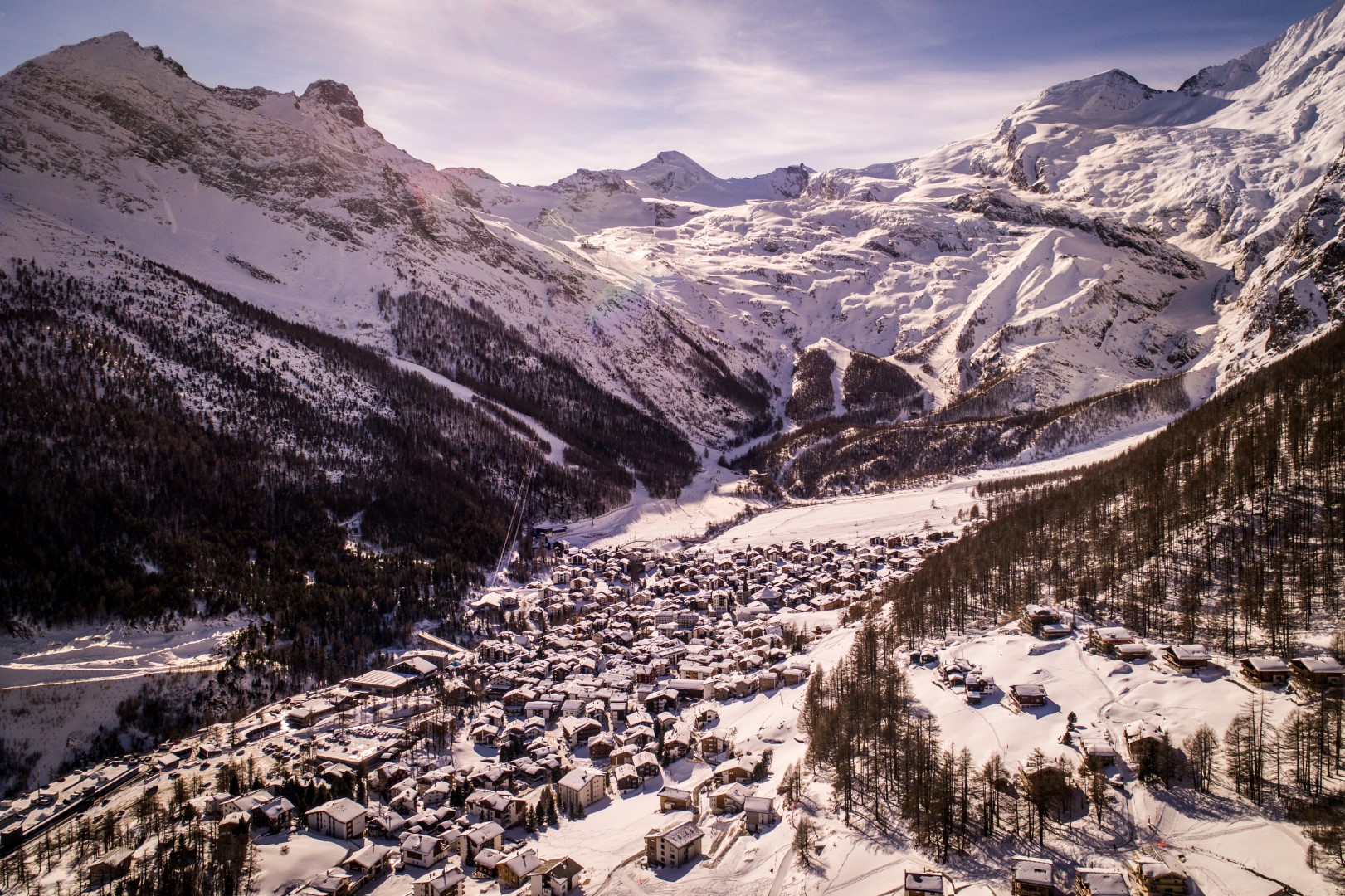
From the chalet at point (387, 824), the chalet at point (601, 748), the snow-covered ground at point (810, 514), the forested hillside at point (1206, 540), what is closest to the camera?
the chalet at point (387, 824)

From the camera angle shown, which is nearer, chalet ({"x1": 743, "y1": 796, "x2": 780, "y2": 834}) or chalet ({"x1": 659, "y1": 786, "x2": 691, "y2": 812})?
chalet ({"x1": 743, "y1": 796, "x2": 780, "y2": 834})

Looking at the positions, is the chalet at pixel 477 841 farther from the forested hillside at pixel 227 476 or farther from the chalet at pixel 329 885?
the forested hillside at pixel 227 476

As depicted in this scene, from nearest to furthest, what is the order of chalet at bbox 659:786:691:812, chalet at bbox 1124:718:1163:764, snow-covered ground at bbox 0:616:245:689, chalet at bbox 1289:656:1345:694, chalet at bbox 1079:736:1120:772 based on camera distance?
chalet at bbox 1124:718:1163:764, chalet at bbox 1079:736:1120:772, chalet at bbox 1289:656:1345:694, chalet at bbox 659:786:691:812, snow-covered ground at bbox 0:616:245:689

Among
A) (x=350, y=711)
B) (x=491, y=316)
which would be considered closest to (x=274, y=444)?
(x=350, y=711)

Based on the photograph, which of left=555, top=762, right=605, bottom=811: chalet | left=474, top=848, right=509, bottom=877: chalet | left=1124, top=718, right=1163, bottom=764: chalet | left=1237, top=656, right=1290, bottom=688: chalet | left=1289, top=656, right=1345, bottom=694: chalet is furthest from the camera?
left=555, top=762, right=605, bottom=811: chalet

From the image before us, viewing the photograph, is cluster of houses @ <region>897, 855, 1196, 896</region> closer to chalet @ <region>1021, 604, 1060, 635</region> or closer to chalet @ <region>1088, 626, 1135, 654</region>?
chalet @ <region>1088, 626, 1135, 654</region>

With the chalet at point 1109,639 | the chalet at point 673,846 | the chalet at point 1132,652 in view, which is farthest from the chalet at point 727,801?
the chalet at point 1132,652

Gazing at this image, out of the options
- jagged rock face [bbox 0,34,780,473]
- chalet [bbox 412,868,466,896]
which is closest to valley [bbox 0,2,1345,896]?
chalet [bbox 412,868,466,896]
